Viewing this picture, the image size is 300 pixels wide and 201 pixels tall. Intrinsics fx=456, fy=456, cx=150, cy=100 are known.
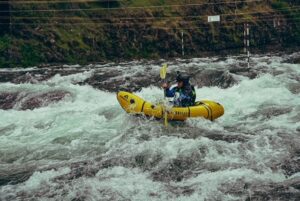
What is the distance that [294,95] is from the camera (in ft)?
44.9

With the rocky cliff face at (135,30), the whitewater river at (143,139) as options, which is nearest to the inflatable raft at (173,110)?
the whitewater river at (143,139)

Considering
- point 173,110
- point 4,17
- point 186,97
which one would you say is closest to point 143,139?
point 173,110

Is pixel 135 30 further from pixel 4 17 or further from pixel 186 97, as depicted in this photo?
pixel 186 97

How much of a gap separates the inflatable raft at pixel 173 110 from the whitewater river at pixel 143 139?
0.19 metres

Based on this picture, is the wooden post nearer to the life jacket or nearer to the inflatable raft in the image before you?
the inflatable raft

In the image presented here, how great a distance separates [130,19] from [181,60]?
119 inches

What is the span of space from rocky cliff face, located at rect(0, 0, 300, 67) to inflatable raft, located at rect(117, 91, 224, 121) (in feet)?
23.0

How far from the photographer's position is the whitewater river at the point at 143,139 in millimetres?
8078

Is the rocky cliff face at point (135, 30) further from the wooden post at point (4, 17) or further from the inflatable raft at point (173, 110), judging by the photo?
the inflatable raft at point (173, 110)

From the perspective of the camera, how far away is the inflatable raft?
11.7m

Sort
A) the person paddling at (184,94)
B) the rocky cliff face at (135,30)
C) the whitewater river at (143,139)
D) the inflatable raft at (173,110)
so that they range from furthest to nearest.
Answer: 1. the rocky cliff face at (135,30)
2. the person paddling at (184,94)
3. the inflatable raft at (173,110)
4. the whitewater river at (143,139)

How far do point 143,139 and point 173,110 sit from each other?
1.46 meters

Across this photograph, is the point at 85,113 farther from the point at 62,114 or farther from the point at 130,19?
the point at 130,19

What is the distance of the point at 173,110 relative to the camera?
11633 millimetres
